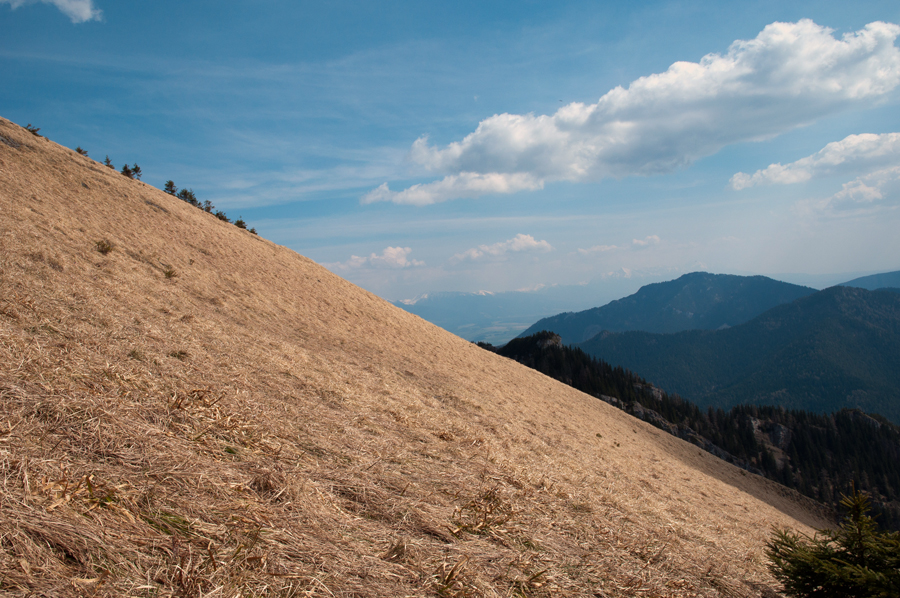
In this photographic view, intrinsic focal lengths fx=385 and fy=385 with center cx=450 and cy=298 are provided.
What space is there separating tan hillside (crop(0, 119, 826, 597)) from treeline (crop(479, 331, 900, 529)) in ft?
269

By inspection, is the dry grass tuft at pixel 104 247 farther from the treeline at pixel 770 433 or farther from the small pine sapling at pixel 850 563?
the treeline at pixel 770 433

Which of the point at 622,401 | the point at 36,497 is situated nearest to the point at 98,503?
the point at 36,497

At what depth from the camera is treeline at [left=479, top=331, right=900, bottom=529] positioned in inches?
4133

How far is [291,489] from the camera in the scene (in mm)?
5484

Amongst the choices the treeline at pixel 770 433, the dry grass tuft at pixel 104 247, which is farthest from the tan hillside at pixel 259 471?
the treeline at pixel 770 433

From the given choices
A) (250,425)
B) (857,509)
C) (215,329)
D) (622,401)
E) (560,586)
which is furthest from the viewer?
(622,401)

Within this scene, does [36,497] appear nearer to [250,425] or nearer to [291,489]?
[291,489]

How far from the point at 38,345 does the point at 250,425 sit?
4546 mm

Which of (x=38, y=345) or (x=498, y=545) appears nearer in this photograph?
(x=498, y=545)

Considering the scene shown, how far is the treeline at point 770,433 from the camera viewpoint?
104988 millimetres

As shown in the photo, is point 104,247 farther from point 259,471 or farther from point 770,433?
point 770,433

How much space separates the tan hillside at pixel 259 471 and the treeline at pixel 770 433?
8200 centimetres

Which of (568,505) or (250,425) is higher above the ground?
(250,425)

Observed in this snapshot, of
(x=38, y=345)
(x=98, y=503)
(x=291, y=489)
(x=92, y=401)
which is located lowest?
(x=291, y=489)
